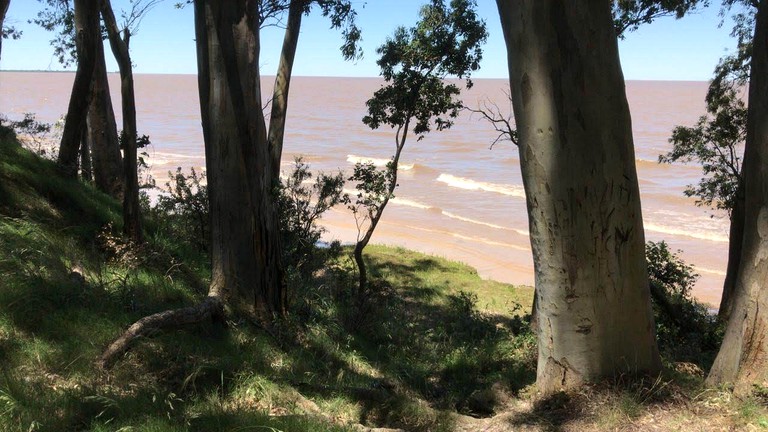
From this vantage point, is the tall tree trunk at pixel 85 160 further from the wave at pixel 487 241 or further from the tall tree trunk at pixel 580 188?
the wave at pixel 487 241

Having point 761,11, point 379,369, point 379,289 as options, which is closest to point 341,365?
point 379,369

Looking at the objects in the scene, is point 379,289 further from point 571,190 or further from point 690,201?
point 690,201

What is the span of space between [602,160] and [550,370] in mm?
1396

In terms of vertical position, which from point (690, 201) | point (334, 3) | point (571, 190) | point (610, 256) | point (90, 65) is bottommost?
point (690, 201)

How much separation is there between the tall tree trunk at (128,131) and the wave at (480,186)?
20568 millimetres

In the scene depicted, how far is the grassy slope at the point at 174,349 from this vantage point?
10.8 feet

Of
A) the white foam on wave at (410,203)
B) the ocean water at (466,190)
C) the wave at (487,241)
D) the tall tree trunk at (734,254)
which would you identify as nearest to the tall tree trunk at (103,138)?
the ocean water at (466,190)

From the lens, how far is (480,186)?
93.5ft

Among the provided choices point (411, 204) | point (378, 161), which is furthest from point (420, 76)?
point (378, 161)

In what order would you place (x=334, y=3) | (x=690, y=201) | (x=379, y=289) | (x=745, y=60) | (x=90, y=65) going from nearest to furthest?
(x=90, y=65) → (x=379, y=289) → (x=334, y=3) → (x=745, y=60) → (x=690, y=201)

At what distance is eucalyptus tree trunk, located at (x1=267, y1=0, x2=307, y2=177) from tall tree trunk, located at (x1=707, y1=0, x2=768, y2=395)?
→ 6113 millimetres

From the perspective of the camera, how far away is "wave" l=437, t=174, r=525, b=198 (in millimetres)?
26812

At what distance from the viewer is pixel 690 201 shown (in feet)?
81.7

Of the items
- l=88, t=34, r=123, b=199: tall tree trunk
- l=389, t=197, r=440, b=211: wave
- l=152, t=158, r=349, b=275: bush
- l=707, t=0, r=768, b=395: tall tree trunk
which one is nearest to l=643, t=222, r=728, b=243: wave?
l=389, t=197, r=440, b=211: wave
